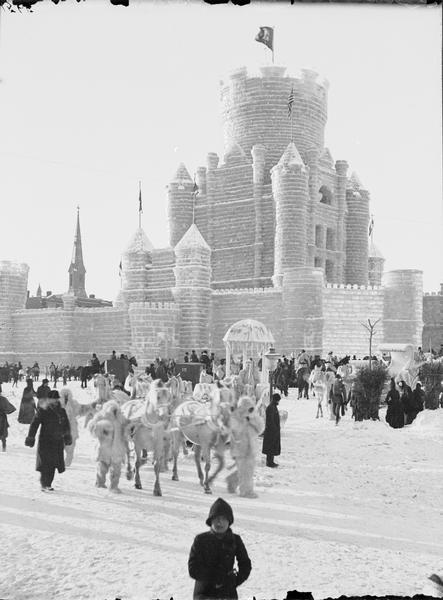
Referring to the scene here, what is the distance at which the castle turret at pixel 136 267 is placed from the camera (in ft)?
131

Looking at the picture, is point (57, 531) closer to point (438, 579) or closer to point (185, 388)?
point (438, 579)

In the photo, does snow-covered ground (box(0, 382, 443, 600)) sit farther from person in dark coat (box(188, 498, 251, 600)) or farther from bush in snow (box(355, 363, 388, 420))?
bush in snow (box(355, 363, 388, 420))

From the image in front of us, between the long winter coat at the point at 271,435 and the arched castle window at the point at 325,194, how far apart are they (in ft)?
110

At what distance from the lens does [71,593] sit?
468 cm

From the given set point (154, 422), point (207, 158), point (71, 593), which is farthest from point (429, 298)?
point (71, 593)

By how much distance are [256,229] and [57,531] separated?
35.2m

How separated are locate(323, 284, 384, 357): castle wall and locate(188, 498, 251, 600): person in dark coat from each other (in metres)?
29.9

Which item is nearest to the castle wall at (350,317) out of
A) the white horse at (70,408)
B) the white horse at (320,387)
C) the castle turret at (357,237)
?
the castle turret at (357,237)

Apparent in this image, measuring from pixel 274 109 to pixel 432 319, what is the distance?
16632mm

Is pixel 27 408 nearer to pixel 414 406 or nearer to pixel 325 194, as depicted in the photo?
pixel 414 406

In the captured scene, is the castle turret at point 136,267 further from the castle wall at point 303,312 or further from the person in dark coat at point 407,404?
the person in dark coat at point 407,404

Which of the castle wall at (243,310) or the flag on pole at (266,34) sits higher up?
the flag on pole at (266,34)

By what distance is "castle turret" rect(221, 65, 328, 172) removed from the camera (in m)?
41.1

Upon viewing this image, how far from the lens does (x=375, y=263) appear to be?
5106 centimetres
